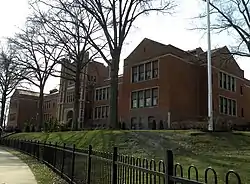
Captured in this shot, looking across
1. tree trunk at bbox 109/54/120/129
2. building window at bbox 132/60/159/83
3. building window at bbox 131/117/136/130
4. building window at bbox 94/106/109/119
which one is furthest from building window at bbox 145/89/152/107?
building window at bbox 94/106/109/119

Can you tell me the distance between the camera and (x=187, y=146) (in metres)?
15.9

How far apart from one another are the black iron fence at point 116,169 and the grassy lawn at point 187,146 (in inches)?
114

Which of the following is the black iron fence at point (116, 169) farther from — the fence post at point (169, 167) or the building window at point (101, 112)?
the building window at point (101, 112)

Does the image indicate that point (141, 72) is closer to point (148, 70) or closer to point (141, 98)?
point (148, 70)

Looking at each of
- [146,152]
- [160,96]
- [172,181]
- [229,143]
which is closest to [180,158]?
[146,152]

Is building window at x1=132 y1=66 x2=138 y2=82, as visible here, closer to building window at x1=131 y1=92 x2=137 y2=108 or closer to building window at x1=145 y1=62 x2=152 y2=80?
building window at x1=131 y1=92 x2=137 y2=108

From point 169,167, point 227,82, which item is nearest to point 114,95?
point 169,167

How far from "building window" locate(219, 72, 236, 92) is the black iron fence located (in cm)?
3281

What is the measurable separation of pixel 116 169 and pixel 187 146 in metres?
10.7

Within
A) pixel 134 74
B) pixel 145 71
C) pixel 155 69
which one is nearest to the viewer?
pixel 155 69

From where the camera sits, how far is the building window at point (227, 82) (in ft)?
140

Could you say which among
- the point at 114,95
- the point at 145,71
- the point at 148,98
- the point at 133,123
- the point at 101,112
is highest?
the point at 145,71

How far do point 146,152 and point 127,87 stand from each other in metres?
27.6

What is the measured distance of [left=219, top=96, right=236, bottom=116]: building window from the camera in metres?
42.2
